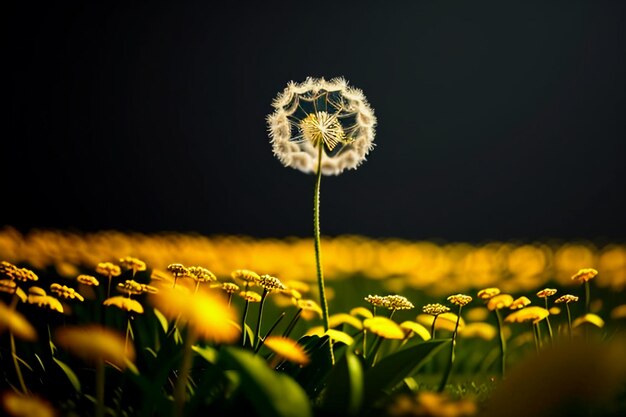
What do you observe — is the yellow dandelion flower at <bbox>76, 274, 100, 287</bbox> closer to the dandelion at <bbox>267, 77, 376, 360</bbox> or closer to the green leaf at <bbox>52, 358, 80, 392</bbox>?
the green leaf at <bbox>52, 358, 80, 392</bbox>

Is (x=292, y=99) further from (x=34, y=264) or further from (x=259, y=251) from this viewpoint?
(x=259, y=251)

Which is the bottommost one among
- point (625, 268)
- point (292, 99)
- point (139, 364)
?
point (139, 364)

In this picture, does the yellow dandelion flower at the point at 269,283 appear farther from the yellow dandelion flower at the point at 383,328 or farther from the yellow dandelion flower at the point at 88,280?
the yellow dandelion flower at the point at 88,280

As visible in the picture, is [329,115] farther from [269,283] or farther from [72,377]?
[72,377]

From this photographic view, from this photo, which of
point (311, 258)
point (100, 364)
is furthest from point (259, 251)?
point (100, 364)

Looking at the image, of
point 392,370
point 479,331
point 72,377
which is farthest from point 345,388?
point 479,331

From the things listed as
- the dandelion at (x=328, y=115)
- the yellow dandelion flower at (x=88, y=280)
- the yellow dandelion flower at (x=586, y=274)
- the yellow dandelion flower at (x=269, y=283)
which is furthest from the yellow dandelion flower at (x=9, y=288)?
the yellow dandelion flower at (x=586, y=274)
